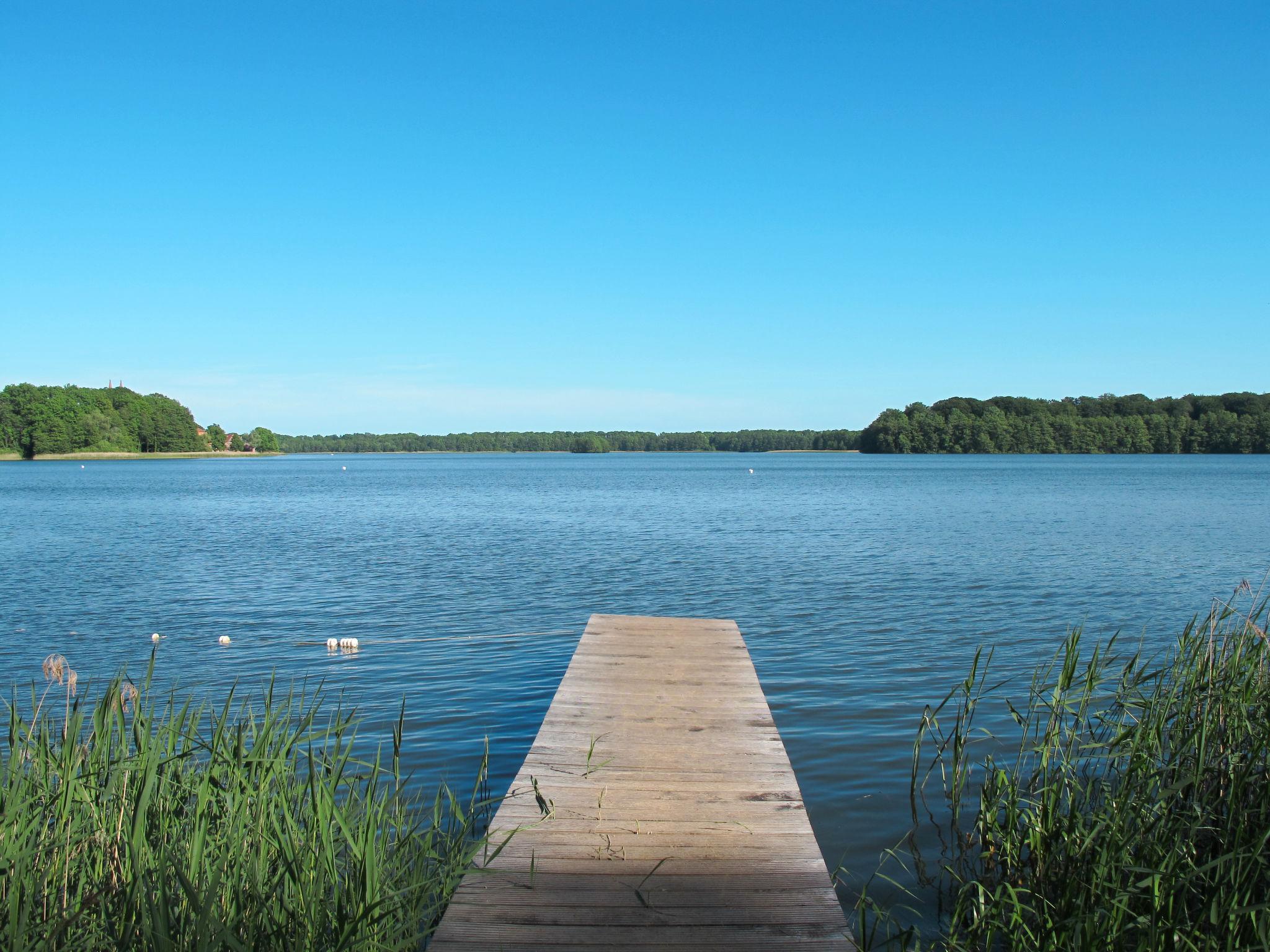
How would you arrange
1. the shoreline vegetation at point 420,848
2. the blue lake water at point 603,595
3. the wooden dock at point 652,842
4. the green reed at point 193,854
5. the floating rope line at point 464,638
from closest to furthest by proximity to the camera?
1. the green reed at point 193,854
2. the shoreline vegetation at point 420,848
3. the wooden dock at point 652,842
4. the blue lake water at point 603,595
5. the floating rope line at point 464,638

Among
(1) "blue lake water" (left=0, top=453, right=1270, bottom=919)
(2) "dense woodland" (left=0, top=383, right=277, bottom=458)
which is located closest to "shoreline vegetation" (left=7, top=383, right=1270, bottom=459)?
(2) "dense woodland" (left=0, top=383, right=277, bottom=458)

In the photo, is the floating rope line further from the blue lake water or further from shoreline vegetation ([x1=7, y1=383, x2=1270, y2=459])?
shoreline vegetation ([x1=7, y1=383, x2=1270, y2=459])

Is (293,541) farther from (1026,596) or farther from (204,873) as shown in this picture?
(204,873)

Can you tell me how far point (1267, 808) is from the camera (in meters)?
4.58

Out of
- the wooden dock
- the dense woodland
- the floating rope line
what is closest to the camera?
the wooden dock

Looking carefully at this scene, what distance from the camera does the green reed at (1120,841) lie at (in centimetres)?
374

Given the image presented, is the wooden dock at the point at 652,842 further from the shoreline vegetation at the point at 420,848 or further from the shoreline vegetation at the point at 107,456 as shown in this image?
the shoreline vegetation at the point at 107,456

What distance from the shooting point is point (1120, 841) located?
4.04 metres

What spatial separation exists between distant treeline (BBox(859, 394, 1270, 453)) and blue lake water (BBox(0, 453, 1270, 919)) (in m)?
98.5

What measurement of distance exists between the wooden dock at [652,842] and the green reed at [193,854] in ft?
1.17

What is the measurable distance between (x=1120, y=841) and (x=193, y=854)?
157 inches

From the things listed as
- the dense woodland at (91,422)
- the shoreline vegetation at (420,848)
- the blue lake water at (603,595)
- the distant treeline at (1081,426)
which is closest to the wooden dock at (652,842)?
the shoreline vegetation at (420,848)

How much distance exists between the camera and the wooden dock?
11.9 ft

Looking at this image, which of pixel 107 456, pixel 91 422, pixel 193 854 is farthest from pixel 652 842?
pixel 107 456
